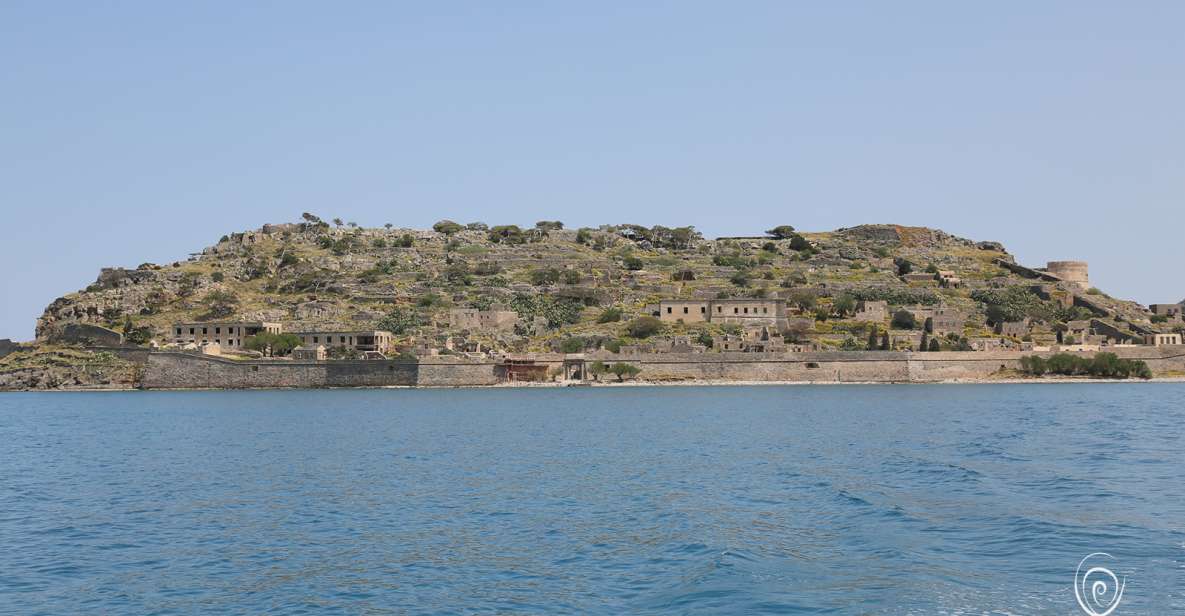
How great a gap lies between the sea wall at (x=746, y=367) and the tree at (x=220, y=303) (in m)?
18.5

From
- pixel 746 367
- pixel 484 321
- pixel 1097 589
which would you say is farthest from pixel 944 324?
pixel 1097 589

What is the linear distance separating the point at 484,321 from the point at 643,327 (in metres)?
12.3

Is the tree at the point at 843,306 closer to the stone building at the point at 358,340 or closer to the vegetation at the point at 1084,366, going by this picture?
the vegetation at the point at 1084,366

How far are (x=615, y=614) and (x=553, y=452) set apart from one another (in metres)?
18.8

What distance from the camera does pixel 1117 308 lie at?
103 metres

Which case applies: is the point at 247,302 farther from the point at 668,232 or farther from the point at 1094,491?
the point at 1094,491

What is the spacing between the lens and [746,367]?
80.4 m

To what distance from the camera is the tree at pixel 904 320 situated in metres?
92.2

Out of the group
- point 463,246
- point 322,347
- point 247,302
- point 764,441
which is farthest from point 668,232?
point 764,441

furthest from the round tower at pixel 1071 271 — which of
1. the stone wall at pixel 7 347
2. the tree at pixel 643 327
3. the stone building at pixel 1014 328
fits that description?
the stone wall at pixel 7 347

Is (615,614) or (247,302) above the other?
(247,302)

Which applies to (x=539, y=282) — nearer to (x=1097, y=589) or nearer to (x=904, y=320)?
(x=904, y=320)

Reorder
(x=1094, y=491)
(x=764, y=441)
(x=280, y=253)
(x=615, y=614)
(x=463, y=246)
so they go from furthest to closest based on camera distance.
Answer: (x=463, y=246), (x=280, y=253), (x=764, y=441), (x=1094, y=491), (x=615, y=614)

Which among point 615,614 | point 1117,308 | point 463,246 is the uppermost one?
point 463,246
